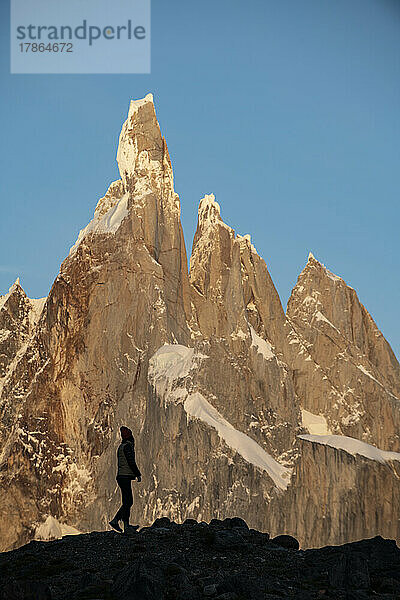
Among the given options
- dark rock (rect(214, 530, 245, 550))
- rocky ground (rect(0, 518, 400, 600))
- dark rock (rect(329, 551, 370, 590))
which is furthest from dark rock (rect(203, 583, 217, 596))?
dark rock (rect(214, 530, 245, 550))

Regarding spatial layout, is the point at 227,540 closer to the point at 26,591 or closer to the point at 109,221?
the point at 26,591

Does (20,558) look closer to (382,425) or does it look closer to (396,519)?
(396,519)

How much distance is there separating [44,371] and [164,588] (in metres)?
59.4

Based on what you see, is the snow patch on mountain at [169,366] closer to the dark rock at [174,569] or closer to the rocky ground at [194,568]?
the rocky ground at [194,568]

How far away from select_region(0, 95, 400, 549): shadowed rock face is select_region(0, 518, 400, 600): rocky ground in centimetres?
4361

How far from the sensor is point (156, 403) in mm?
61969

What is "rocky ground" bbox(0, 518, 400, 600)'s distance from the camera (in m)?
10.3

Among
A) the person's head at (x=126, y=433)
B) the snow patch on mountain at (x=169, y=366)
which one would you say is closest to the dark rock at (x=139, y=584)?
the person's head at (x=126, y=433)

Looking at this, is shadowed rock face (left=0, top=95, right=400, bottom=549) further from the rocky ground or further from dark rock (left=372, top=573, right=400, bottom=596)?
dark rock (left=372, top=573, right=400, bottom=596)

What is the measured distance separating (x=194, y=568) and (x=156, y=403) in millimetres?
50443

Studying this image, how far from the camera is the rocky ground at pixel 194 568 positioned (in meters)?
10.3

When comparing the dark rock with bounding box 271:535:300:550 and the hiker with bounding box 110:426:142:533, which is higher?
the hiker with bounding box 110:426:142:533

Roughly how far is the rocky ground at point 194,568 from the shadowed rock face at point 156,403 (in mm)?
43611


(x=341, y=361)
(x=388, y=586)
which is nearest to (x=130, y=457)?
(x=388, y=586)
